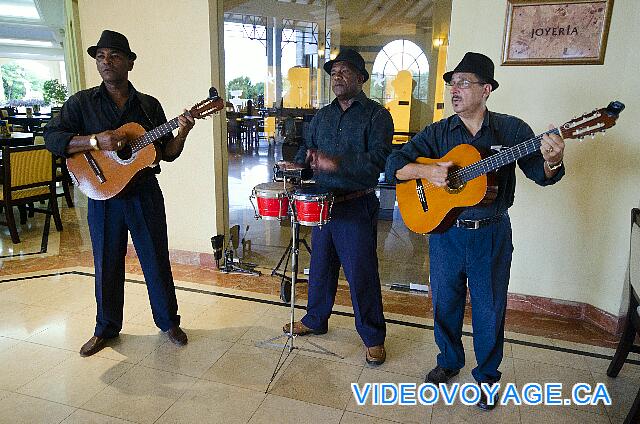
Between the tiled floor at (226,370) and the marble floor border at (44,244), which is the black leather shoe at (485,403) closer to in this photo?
the tiled floor at (226,370)

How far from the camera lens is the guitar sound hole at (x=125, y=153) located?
2.47 meters

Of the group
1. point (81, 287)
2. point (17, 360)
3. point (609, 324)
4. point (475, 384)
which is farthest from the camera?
point (81, 287)

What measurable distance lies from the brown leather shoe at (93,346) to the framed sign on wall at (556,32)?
3.23 metres

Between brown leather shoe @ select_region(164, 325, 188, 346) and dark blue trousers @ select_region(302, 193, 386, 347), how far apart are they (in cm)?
90

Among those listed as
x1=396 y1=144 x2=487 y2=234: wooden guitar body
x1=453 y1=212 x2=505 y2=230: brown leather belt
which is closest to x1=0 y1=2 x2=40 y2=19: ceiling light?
x1=396 y1=144 x2=487 y2=234: wooden guitar body

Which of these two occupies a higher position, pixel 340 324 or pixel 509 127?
pixel 509 127

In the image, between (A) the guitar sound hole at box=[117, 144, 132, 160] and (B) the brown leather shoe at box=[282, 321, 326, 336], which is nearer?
(A) the guitar sound hole at box=[117, 144, 132, 160]

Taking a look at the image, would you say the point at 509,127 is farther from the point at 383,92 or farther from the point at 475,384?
the point at 383,92

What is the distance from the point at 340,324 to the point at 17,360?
2.00 metres

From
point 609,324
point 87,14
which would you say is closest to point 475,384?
point 609,324

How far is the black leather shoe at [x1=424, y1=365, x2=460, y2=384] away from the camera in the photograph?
7.95ft

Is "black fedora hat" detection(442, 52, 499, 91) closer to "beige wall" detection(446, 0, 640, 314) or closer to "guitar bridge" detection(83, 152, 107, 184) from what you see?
"beige wall" detection(446, 0, 640, 314)

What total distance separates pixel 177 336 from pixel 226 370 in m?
0.47

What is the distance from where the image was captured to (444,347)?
2.42 meters
